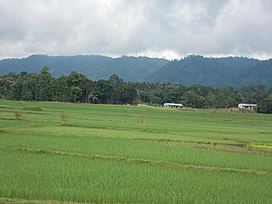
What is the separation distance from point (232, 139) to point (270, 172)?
11.6 meters

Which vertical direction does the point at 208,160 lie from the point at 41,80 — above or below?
below

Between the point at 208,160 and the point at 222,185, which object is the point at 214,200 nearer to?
the point at 222,185

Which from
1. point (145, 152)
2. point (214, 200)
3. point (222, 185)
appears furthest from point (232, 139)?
point (214, 200)

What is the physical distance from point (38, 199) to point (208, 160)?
8.24m

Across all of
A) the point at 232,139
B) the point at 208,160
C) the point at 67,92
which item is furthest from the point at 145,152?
the point at 67,92

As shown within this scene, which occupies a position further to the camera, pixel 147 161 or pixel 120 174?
pixel 147 161

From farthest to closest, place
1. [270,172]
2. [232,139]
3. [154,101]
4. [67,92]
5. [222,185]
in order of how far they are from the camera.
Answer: [154,101] < [67,92] < [232,139] < [270,172] < [222,185]

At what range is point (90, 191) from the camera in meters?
9.09

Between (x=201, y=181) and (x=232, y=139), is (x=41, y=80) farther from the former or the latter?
(x=201, y=181)

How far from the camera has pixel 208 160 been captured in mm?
15172

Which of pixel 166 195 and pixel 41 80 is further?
pixel 41 80

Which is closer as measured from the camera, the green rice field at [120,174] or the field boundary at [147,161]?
the green rice field at [120,174]

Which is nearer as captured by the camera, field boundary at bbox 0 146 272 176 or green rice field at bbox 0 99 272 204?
green rice field at bbox 0 99 272 204

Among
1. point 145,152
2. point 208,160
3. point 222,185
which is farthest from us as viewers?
point 145,152
